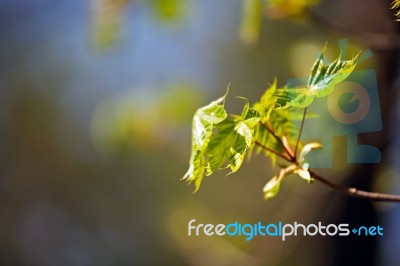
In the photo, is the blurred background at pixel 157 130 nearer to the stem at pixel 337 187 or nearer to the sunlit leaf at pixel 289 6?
the sunlit leaf at pixel 289 6

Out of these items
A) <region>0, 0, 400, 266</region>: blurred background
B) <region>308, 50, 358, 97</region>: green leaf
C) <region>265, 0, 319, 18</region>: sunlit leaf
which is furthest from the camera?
<region>0, 0, 400, 266</region>: blurred background

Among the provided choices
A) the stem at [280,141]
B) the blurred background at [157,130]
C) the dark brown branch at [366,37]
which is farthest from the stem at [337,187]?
the dark brown branch at [366,37]

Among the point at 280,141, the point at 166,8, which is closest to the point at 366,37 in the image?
the point at 166,8

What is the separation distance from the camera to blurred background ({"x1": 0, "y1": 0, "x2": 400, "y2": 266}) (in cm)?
81

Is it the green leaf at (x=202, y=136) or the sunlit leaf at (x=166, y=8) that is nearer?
the green leaf at (x=202, y=136)

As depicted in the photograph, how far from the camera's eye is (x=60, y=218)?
1.67m

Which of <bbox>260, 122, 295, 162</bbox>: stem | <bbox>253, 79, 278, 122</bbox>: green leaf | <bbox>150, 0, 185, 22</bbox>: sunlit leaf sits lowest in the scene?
<bbox>260, 122, 295, 162</bbox>: stem

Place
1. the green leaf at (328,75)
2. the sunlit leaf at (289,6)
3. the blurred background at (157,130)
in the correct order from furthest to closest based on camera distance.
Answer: the blurred background at (157,130) < the sunlit leaf at (289,6) < the green leaf at (328,75)

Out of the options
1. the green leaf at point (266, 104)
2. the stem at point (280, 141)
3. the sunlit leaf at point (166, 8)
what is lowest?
the stem at point (280, 141)

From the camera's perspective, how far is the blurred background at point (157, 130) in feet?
2.66

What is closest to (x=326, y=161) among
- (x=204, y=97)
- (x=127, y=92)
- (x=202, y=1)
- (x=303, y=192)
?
(x=303, y=192)

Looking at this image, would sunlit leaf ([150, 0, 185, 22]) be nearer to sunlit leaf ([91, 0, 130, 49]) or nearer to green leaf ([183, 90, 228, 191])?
sunlit leaf ([91, 0, 130, 49])

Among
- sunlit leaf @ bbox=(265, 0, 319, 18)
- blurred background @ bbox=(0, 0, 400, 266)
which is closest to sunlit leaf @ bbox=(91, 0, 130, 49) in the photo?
blurred background @ bbox=(0, 0, 400, 266)

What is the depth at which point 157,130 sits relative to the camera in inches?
41.8
